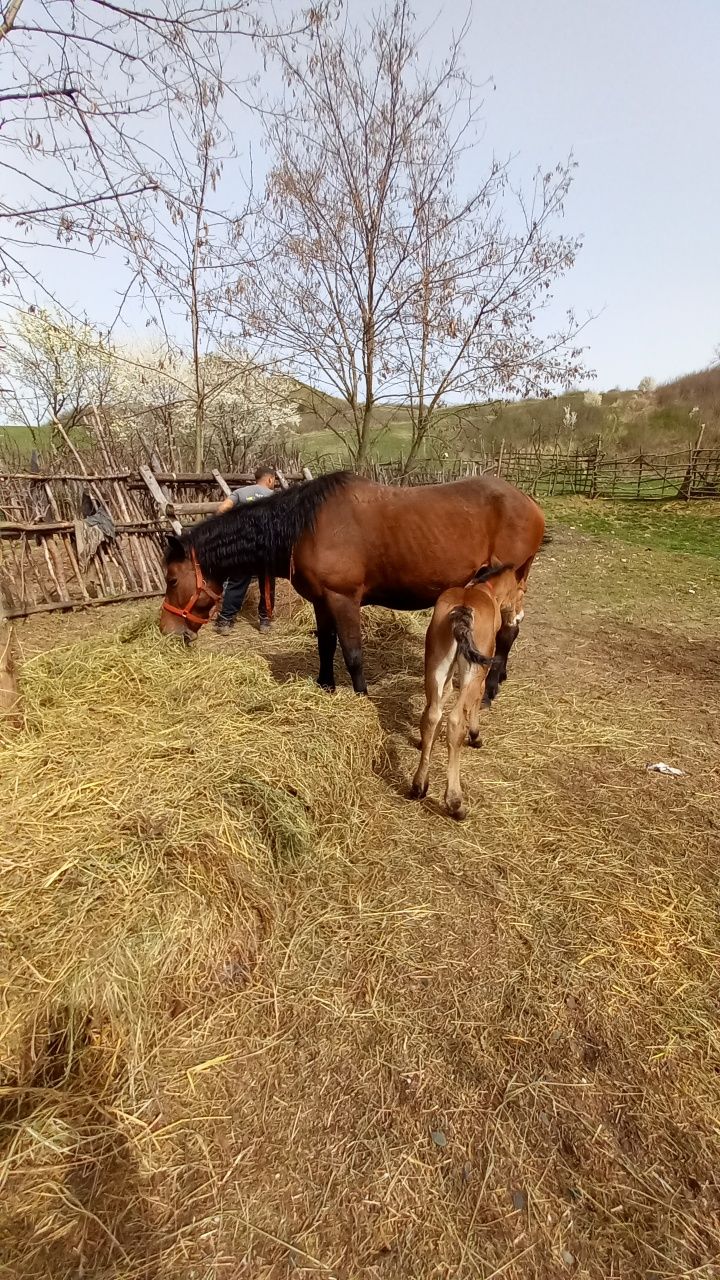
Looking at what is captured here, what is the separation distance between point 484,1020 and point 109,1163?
4.42ft

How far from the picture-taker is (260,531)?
4.46 meters

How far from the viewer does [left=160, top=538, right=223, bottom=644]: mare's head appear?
181 inches

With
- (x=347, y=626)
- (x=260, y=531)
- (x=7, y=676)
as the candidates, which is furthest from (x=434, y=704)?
(x=7, y=676)

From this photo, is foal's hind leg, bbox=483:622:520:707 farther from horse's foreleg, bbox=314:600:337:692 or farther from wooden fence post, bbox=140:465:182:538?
wooden fence post, bbox=140:465:182:538

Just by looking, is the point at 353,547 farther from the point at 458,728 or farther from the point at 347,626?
the point at 458,728

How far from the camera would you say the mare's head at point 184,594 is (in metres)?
4.59

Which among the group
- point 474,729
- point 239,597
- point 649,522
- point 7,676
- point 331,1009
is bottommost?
point 649,522

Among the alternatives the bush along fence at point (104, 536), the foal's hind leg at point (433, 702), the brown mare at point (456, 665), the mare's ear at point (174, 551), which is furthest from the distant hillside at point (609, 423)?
the foal's hind leg at point (433, 702)

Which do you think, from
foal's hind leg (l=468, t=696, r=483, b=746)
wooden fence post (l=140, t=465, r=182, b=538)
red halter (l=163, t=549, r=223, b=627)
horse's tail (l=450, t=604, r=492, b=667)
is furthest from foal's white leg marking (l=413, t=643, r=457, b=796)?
wooden fence post (l=140, t=465, r=182, b=538)

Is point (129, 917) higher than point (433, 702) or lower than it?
lower

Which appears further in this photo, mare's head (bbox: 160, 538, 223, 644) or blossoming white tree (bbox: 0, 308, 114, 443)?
blossoming white tree (bbox: 0, 308, 114, 443)

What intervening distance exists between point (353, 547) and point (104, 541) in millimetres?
5551

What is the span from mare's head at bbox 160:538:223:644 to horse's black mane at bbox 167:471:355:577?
0.03 metres

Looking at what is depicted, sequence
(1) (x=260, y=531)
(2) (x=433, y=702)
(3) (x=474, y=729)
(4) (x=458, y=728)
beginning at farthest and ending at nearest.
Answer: (1) (x=260, y=531) → (3) (x=474, y=729) → (2) (x=433, y=702) → (4) (x=458, y=728)
